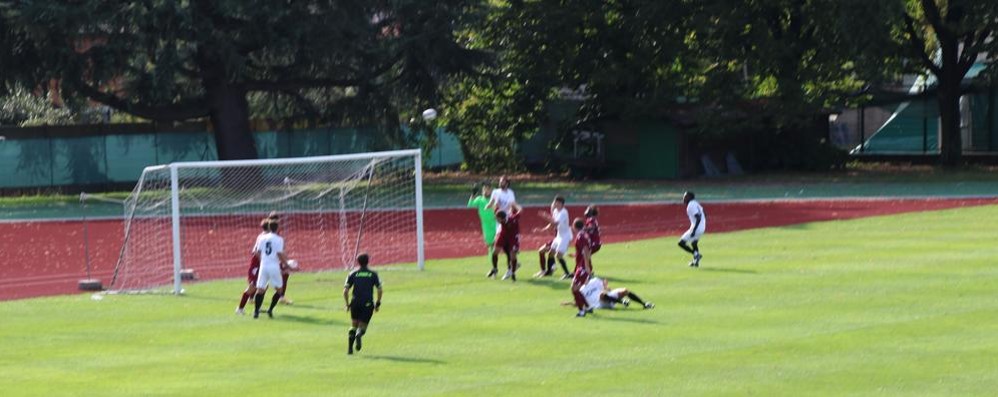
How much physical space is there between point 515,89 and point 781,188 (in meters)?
12.0

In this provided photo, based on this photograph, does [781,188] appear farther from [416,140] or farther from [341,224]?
[341,224]

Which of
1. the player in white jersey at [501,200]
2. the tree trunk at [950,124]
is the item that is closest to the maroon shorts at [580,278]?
the player in white jersey at [501,200]

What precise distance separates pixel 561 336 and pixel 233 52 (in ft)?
96.9

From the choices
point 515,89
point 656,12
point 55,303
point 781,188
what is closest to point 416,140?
point 515,89

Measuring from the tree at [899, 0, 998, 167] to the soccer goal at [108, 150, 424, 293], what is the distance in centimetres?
2262

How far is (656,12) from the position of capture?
5659 cm

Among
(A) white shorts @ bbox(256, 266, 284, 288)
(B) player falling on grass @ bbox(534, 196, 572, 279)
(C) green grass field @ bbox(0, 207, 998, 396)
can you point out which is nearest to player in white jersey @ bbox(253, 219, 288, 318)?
(A) white shorts @ bbox(256, 266, 284, 288)

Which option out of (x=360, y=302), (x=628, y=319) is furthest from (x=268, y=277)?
(x=628, y=319)

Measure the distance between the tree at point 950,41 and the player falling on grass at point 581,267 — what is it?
33433 millimetres

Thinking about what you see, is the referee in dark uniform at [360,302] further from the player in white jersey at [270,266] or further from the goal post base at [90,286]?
the goal post base at [90,286]

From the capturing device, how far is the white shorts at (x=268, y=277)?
79.3 feet

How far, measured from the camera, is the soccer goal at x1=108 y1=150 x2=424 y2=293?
102 ft

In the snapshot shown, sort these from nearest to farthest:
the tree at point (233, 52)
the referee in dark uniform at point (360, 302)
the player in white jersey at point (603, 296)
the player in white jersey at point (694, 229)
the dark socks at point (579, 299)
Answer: the referee in dark uniform at point (360, 302) → the dark socks at point (579, 299) → the player in white jersey at point (603, 296) → the player in white jersey at point (694, 229) → the tree at point (233, 52)

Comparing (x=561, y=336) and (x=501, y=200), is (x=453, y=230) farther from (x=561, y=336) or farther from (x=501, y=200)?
(x=561, y=336)
